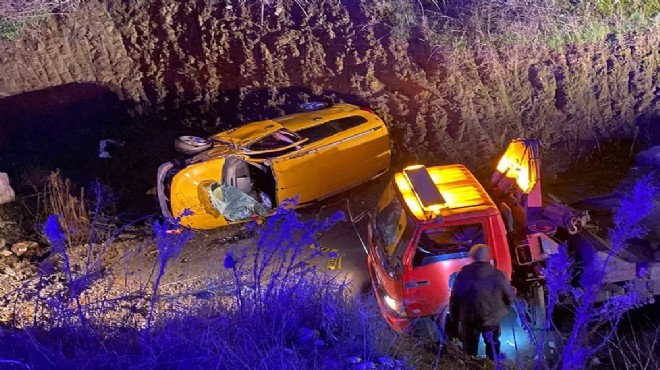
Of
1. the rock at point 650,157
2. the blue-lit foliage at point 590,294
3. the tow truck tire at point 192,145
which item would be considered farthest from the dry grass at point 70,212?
the rock at point 650,157

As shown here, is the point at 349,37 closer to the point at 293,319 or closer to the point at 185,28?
the point at 185,28

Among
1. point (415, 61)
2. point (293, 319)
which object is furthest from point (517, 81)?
point (293, 319)

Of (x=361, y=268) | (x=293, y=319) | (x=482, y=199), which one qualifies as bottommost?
(x=361, y=268)

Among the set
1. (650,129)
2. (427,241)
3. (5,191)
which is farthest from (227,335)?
(650,129)

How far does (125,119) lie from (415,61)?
595 centimetres

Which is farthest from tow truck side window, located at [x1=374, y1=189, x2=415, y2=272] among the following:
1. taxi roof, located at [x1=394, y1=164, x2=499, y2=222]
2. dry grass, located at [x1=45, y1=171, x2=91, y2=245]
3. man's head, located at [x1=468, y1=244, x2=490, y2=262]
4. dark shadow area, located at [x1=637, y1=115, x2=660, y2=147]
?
dark shadow area, located at [x1=637, y1=115, x2=660, y2=147]

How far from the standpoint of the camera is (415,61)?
14070 millimetres

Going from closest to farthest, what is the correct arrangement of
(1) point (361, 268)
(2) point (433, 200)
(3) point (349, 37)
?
(2) point (433, 200) < (1) point (361, 268) < (3) point (349, 37)

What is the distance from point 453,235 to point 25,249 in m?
6.44

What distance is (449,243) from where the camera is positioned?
7934 mm

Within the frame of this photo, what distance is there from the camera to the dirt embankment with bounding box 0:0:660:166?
13.1 meters

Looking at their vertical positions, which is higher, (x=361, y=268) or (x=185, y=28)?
(x=185, y=28)

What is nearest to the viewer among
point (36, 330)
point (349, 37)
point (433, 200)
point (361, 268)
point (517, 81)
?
point (36, 330)

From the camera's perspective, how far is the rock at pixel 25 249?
33.8 feet
